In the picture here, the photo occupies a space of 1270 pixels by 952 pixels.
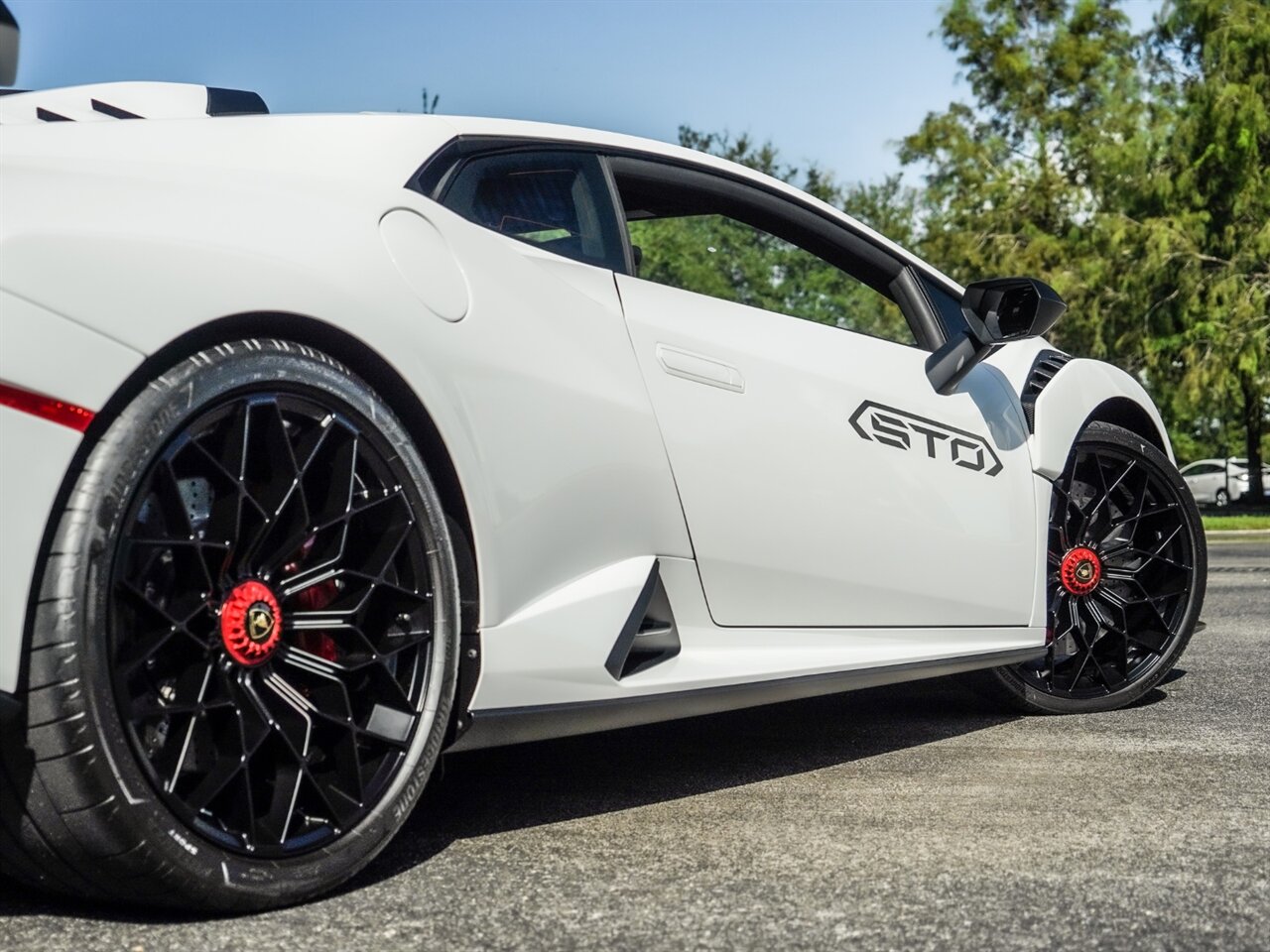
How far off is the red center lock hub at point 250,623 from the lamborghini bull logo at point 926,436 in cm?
165

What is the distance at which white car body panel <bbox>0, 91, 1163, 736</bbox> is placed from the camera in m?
2.26

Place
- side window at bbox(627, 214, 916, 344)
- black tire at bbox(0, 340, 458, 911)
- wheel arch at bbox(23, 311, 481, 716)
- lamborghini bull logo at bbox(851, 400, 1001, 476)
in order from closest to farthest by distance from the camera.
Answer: black tire at bbox(0, 340, 458, 911)
wheel arch at bbox(23, 311, 481, 716)
side window at bbox(627, 214, 916, 344)
lamborghini bull logo at bbox(851, 400, 1001, 476)

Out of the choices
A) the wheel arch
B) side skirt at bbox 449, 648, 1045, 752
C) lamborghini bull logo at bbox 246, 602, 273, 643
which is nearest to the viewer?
the wheel arch

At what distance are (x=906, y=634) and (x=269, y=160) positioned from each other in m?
1.96

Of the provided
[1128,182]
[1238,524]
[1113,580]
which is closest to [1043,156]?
[1128,182]

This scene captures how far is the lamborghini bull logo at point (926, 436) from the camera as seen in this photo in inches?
143

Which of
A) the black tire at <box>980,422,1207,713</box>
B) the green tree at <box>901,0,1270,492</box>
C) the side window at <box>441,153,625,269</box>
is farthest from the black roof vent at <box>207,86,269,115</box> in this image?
the green tree at <box>901,0,1270,492</box>

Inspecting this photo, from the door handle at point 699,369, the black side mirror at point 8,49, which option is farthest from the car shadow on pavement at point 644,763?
the black side mirror at point 8,49

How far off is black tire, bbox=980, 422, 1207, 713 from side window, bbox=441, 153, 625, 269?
1797 millimetres

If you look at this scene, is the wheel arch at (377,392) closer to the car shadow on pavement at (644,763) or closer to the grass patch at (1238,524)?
the car shadow on pavement at (644,763)

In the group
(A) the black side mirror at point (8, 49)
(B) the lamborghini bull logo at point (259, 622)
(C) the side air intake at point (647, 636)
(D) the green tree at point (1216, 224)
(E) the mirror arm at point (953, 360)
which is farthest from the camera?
(D) the green tree at point (1216, 224)

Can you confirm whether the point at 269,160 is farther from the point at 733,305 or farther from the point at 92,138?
the point at 733,305

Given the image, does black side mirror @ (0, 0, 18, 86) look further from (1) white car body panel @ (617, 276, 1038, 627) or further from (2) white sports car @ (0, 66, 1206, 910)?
(1) white car body panel @ (617, 276, 1038, 627)

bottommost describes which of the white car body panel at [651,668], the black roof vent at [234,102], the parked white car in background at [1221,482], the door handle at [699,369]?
the parked white car in background at [1221,482]
